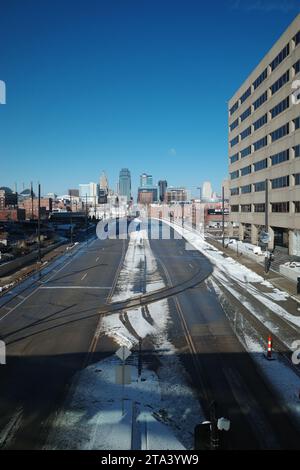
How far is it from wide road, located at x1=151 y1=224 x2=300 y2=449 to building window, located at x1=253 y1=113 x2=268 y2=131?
3085 cm

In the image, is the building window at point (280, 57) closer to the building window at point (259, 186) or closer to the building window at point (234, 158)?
the building window at point (259, 186)

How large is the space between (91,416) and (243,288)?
18938mm

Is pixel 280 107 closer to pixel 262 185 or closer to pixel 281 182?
pixel 281 182

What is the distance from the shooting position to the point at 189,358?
1466 centimetres

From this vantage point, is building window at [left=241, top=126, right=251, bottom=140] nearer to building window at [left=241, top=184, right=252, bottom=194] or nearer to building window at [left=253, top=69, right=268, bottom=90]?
building window at [left=253, top=69, right=268, bottom=90]

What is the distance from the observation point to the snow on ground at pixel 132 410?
938 cm

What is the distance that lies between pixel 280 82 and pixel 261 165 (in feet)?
34.6

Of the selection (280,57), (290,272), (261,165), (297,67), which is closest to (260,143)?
(261,165)

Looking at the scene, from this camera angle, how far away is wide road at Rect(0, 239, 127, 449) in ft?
34.0

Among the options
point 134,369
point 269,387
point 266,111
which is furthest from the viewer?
point 266,111

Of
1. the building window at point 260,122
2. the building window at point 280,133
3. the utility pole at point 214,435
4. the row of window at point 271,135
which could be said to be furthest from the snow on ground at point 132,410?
the building window at point 260,122

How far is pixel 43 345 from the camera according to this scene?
16.1 meters

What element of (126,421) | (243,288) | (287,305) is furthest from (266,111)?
(126,421)

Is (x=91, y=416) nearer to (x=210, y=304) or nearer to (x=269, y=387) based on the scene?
(x=269, y=387)
